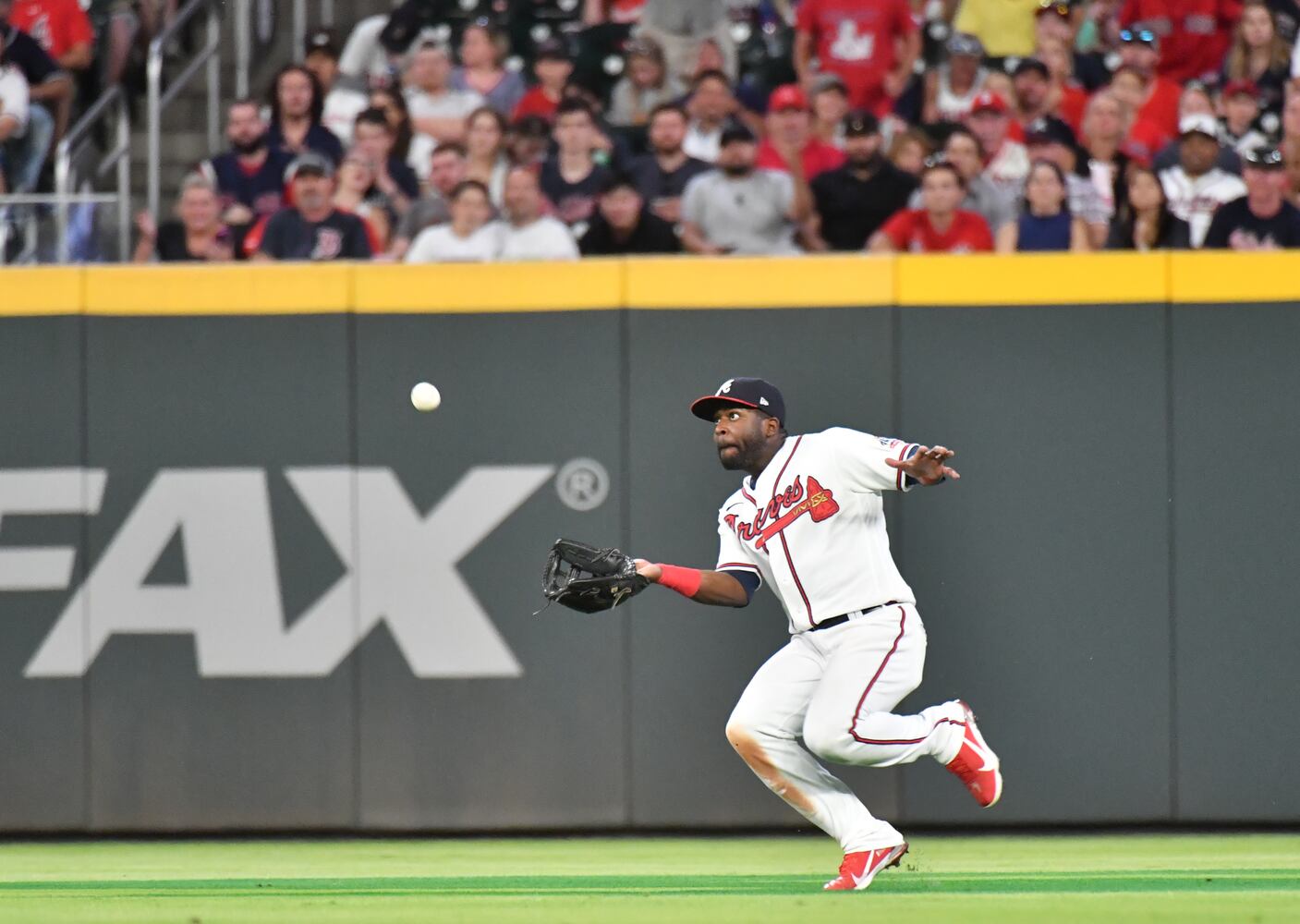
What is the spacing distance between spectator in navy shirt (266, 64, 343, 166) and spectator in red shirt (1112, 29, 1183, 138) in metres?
4.70

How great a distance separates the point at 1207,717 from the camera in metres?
8.78

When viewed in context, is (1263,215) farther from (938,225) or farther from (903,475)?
(903,475)

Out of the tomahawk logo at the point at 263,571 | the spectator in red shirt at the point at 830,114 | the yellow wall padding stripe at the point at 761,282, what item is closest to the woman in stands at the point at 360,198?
the tomahawk logo at the point at 263,571

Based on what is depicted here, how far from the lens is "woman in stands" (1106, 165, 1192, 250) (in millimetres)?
9438

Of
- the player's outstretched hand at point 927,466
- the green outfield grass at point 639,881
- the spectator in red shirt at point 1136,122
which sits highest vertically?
the spectator in red shirt at point 1136,122

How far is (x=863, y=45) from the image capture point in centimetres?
1188

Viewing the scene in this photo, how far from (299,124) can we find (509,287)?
294 centimetres

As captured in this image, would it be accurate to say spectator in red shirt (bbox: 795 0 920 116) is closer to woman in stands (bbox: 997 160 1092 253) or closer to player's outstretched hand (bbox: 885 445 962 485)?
woman in stands (bbox: 997 160 1092 253)

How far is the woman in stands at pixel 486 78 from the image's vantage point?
11.8 metres

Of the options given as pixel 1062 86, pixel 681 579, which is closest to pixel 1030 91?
pixel 1062 86

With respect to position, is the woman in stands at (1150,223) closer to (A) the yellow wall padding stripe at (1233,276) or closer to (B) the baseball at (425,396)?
(A) the yellow wall padding stripe at (1233,276)

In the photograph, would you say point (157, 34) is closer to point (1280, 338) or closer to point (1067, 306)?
point (1067, 306)

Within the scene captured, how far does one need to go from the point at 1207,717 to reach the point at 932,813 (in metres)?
1.33

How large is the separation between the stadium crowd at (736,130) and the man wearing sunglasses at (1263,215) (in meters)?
0.01
